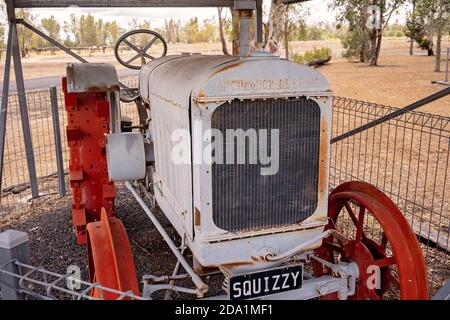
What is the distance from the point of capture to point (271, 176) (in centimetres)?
280

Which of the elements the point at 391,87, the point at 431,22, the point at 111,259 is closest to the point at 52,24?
the point at 431,22

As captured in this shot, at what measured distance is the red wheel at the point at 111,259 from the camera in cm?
283

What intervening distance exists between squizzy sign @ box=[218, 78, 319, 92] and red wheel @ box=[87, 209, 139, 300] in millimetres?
1225

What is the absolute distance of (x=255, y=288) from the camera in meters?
2.65

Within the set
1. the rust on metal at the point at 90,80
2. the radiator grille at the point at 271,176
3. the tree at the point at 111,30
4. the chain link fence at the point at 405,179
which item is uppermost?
the tree at the point at 111,30

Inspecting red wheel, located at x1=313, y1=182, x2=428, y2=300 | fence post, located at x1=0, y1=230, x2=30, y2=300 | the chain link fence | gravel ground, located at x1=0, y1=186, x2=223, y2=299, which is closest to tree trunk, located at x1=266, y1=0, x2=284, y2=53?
the chain link fence

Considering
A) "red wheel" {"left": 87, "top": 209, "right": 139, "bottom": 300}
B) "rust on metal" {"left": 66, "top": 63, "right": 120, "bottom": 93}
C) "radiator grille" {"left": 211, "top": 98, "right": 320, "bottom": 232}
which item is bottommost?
"red wheel" {"left": 87, "top": 209, "right": 139, "bottom": 300}

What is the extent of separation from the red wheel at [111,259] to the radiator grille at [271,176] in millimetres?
642

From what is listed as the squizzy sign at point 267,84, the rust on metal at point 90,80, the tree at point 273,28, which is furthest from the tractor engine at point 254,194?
the tree at point 273,28

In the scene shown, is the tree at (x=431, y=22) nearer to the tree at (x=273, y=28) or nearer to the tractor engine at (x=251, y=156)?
the tree at (x=273, y=28)

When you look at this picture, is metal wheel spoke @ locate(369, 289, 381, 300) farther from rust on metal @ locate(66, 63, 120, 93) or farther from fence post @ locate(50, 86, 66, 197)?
fence post @ locate(50, 86, 66, 197)

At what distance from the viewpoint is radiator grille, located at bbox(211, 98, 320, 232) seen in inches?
105

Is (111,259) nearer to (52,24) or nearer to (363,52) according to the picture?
(363,52)

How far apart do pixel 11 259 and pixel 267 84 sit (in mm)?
1596
